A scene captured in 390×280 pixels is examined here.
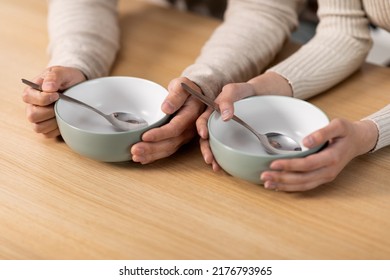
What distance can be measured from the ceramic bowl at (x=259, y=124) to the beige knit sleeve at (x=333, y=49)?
107 mm

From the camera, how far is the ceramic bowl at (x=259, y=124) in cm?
75

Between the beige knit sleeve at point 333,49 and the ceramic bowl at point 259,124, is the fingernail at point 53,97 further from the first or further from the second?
the beige knit sleeve at point 333,49

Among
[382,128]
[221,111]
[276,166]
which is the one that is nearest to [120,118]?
[221,111]

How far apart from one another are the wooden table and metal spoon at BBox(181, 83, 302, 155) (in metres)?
0.06

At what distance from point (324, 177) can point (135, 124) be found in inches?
10.9

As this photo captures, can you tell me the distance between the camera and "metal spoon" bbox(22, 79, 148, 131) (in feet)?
2.71

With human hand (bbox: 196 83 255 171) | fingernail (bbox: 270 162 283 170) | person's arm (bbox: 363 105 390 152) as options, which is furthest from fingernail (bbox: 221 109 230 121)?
person's arm (bbox: 363 105 390 152)

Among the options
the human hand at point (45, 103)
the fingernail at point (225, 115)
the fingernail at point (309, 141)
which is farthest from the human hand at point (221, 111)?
the human hand at point (45, 103)

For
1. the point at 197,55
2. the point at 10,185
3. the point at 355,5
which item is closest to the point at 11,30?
the point at 197,55

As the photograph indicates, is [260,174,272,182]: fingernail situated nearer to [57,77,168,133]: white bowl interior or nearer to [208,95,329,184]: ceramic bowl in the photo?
[208,95,329,184]: ceramic bowl

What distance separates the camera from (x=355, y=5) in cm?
98

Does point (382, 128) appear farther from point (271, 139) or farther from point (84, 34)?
point (84, 34)

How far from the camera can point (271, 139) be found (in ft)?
2.65

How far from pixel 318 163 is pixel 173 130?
201 millimetres
